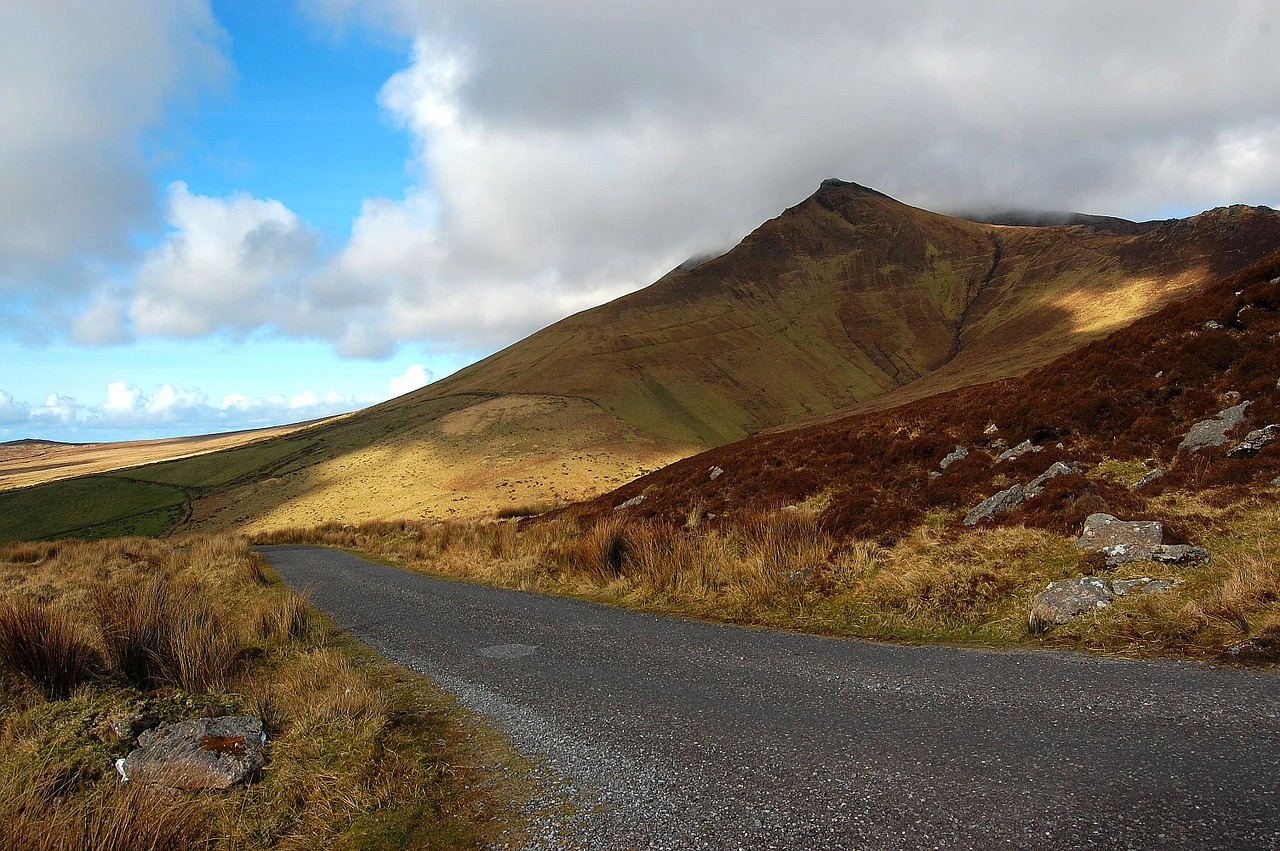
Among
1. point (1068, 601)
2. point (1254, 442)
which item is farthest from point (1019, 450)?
point (1068, 601)

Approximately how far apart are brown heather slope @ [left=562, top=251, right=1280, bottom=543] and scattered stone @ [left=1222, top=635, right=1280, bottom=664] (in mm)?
3690

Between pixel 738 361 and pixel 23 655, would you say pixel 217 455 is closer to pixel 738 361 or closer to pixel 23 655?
pixel 738 361

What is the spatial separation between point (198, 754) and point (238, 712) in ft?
3.26

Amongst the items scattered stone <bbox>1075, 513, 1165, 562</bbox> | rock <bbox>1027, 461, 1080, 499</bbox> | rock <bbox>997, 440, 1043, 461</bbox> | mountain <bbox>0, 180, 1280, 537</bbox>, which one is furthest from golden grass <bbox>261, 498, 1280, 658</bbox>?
mountain <bbox>0, 180, 1280, 537</bbox>

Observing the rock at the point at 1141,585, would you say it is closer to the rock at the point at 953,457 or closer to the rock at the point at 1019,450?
the rock at the point at 1019,450

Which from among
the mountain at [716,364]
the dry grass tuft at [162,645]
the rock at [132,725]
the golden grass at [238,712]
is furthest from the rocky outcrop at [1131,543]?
the mountain at [716,364]

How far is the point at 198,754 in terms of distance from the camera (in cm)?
457

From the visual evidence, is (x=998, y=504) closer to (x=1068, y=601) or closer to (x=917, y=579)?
(x=917, y=579)

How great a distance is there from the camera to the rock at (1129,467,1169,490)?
10.6 metres

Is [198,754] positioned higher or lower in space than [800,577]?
higher

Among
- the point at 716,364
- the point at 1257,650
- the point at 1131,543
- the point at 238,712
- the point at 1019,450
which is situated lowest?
the point at 1257,650

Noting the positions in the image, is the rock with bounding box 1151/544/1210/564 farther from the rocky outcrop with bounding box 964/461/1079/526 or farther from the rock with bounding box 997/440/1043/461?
the rock with bounding box 997/440/1043/461

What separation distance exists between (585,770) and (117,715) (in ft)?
12.4

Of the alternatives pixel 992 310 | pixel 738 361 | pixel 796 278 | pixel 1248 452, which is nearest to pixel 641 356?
pixel 738 361
